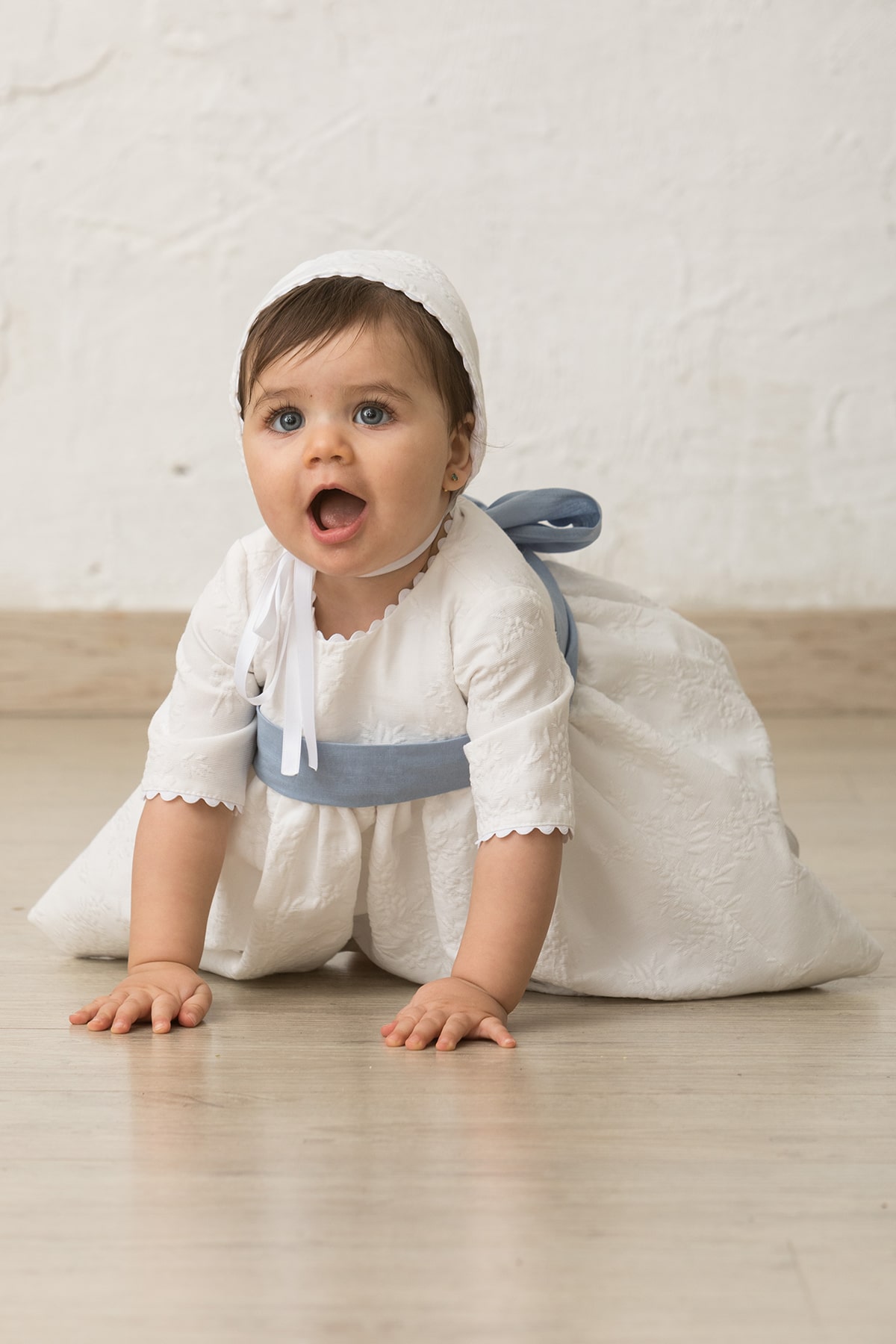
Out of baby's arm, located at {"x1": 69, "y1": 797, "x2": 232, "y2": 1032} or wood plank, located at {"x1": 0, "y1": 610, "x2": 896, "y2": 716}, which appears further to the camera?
wood plank, located at {"x1": 0, "y1": 610, "x2": 896, "y2": 716}

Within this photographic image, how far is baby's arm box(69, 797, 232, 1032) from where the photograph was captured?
2.69 ft

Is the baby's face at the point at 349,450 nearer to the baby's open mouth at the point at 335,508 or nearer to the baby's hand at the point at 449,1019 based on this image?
the baby's open mouth at the point at 335,508

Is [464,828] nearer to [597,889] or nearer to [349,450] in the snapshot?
[597,889]

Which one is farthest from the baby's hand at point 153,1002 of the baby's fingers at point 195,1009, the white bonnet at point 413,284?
the white bonnet at point 413,284

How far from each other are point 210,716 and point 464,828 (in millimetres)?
163

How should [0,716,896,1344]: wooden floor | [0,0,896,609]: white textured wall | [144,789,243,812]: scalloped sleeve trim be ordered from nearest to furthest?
[0,716,896,1344]: wooden floor < [144,789,243,812]: scalloped sleeve trim < [0,0,896,609]: white textured wall

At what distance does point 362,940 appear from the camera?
93 cm

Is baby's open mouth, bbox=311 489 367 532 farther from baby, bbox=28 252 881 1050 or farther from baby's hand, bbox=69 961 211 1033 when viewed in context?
baby's hand, bbox=69 961 211 1033

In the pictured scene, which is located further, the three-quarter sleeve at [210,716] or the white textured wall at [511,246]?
the white textured wall at [511,246]

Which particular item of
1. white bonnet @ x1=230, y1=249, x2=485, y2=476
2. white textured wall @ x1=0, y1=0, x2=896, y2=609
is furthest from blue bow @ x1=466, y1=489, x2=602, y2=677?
white textured wall @ x1=0, y1=0, x2=896, y2=609

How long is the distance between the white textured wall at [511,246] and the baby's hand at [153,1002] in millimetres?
1147

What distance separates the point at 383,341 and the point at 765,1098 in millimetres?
425

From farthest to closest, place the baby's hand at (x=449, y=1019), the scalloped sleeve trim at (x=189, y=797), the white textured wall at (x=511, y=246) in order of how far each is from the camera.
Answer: the white textured wall at (x=511, y=246) → the scalloped sleeve trim at (x=189, y=797) → the baby's hand at (x=449, y=1019)

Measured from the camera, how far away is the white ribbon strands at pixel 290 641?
2.73 feet
